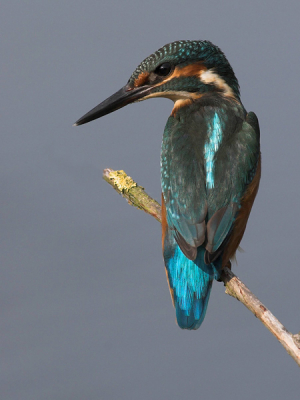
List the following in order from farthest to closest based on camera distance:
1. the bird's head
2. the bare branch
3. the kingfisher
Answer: the bird's head, the kingfisher, the bare branch

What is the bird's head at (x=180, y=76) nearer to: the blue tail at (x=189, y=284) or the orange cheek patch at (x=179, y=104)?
the orange cheek patch at (x=179, y=104)

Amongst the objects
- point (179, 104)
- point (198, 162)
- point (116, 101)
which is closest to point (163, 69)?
point (179, 104)

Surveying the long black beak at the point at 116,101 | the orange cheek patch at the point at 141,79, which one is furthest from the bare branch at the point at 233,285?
the orange cheek patch at the point at 141,79

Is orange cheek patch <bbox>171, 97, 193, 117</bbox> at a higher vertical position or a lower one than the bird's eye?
lower

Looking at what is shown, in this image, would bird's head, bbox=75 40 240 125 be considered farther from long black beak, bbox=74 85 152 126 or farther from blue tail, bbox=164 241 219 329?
blue tail, bbox=164 241 219 329

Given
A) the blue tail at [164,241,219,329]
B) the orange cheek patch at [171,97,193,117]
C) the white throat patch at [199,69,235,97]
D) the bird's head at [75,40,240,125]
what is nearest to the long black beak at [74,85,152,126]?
the bird's head at [75,40,240,125]

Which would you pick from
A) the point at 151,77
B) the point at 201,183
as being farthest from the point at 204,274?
the point at 151,77

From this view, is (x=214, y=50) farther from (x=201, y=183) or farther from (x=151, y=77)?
(x=201, y=183)
